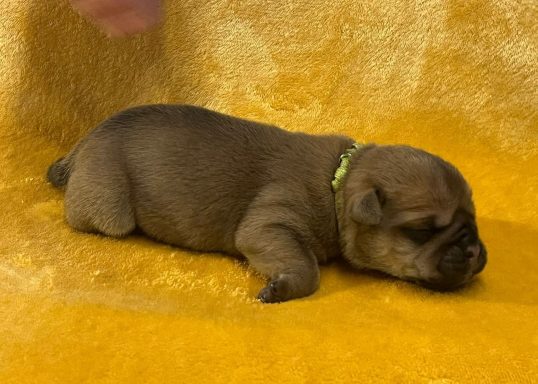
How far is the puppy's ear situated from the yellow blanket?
0.26m

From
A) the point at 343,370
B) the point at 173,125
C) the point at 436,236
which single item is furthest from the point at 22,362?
the point at 436,236

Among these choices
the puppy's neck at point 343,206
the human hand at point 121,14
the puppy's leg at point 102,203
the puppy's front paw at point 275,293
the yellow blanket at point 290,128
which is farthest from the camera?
the human hand at point 121,14

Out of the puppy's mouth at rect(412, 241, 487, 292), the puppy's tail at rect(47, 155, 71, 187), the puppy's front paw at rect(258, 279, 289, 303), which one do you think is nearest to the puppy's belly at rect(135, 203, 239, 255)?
the puppy's front paw at rect(258, 279, 289, 303)

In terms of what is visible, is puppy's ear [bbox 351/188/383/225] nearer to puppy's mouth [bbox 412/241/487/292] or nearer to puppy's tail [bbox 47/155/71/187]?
puppy's mouth [bbox 412/241/487/292]

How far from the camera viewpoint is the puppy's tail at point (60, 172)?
9.30ft

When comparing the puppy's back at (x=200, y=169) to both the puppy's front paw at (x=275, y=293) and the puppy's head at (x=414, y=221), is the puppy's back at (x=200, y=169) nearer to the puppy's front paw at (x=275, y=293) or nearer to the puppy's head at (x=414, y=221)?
the puppy's head at (x=414, y=221)

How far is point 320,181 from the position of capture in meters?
2.48

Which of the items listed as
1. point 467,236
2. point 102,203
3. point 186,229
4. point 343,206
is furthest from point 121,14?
point 467,236

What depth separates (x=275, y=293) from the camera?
219 cm

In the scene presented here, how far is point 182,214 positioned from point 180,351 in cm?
79

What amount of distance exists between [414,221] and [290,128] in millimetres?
1338

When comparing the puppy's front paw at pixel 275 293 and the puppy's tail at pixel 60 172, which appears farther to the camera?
the puppy's tail at pixel 60 172

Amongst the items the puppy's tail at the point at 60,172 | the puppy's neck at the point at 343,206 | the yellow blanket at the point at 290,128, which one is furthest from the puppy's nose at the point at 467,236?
the puppy's tail at the point at 60,172

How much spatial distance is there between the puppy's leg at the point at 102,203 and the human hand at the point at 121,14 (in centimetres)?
111
